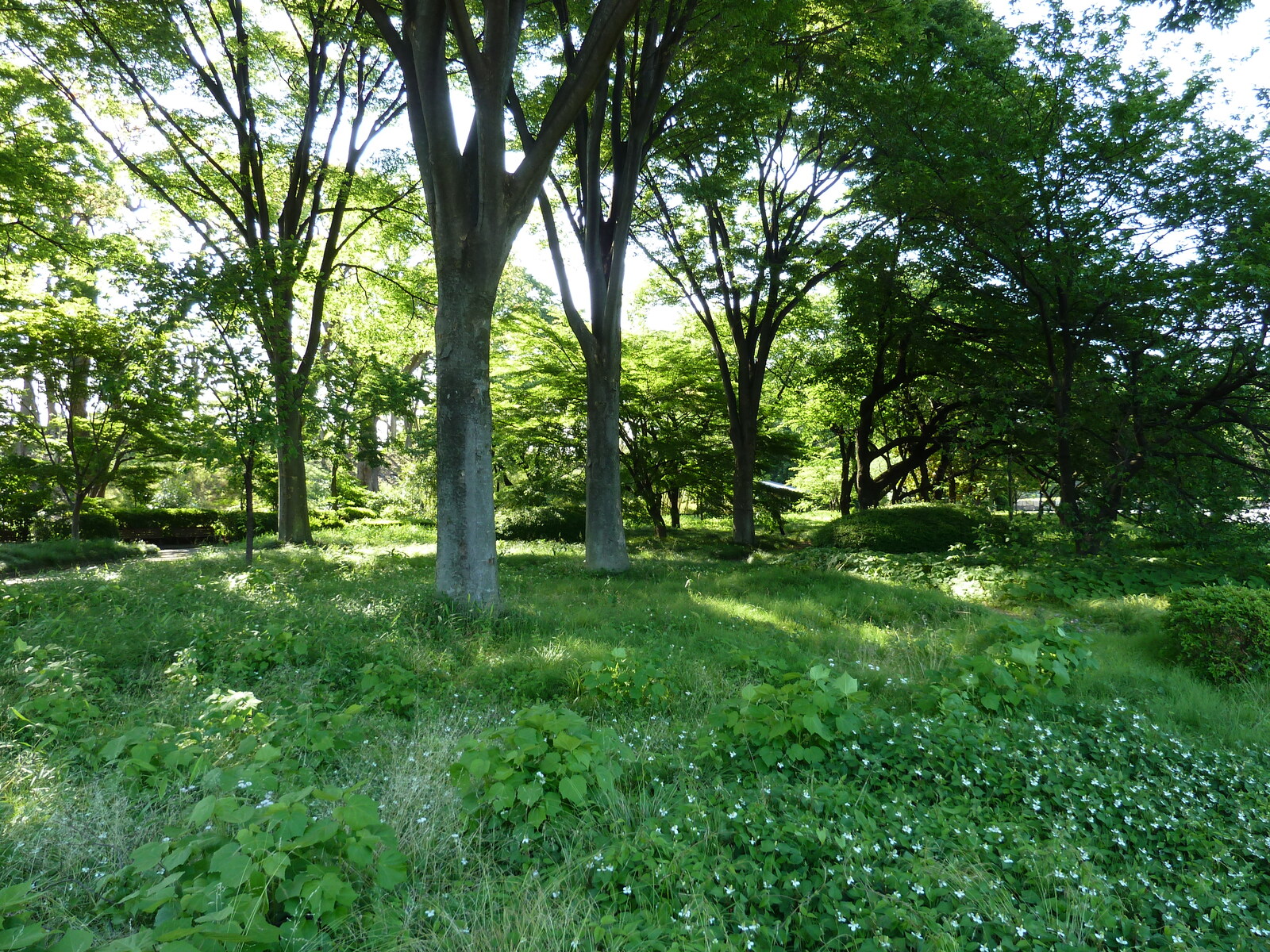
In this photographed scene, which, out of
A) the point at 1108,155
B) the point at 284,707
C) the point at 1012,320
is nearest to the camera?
the point at 284,707

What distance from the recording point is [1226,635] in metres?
4.98

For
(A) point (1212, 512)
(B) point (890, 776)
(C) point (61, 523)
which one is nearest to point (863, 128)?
(A) point (1212, 512)

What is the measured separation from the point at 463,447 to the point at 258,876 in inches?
193

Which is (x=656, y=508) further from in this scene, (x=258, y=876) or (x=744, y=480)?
(x=258, y=876)

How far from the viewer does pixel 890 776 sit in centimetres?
312

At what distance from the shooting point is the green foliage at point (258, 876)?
1730 mm

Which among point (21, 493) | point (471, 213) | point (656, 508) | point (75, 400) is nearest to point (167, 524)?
point (21, 493)

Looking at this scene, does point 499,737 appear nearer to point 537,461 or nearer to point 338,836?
point 338,836

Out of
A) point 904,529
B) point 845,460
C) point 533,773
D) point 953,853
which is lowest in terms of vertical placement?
point 953,853

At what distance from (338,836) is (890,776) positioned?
8.10 ft

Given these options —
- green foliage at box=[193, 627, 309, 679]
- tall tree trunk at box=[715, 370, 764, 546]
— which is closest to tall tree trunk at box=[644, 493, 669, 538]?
tall tree trunk at box=[715, 370, 764, 546]

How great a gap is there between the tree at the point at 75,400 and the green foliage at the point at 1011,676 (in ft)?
42.8

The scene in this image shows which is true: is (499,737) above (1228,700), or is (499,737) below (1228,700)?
above

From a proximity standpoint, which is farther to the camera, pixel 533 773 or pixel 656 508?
pixel 656 508
